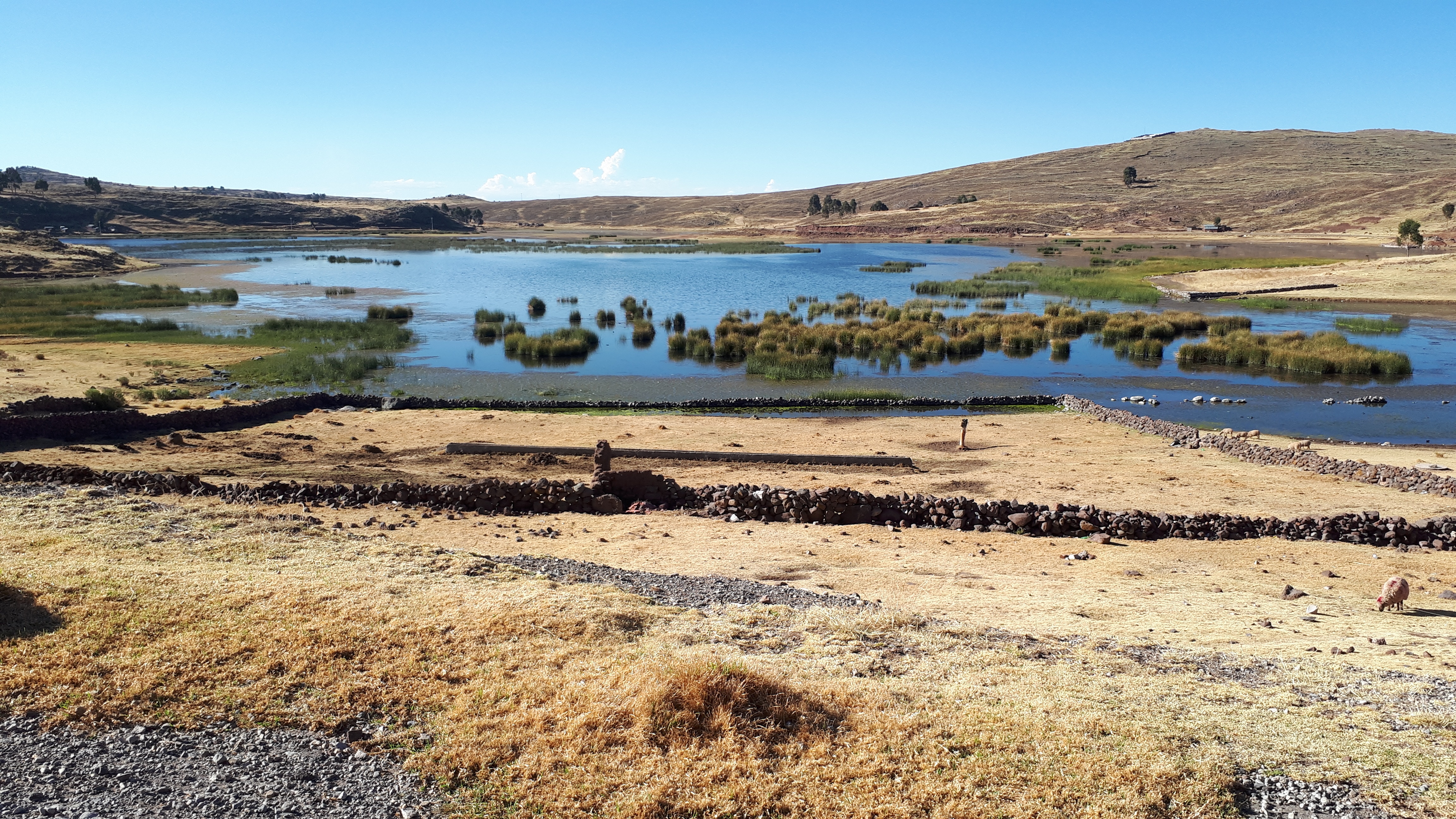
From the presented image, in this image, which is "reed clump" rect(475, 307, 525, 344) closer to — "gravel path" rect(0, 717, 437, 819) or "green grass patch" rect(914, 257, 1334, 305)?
"green grass patch" rect(914, 257, 1334, 305)

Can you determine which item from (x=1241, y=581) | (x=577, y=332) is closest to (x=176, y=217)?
(x=577, y=332)

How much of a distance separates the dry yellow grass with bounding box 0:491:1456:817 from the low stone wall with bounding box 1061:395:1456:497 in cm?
805

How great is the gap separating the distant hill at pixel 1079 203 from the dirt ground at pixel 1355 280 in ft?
127

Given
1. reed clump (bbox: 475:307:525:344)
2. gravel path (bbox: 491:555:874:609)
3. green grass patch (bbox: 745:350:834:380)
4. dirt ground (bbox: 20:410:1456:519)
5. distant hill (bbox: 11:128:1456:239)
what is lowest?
dirt ground (bbox: 20:410:1456:519)

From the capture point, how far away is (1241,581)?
1094cm

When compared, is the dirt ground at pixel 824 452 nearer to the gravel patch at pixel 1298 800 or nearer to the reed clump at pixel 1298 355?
the gravel patch at pixel 1298 800

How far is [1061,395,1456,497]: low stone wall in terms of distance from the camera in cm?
1577

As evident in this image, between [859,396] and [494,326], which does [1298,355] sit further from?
[494,326]

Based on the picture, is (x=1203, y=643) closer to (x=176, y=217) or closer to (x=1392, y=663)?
(x=1392, y=663)

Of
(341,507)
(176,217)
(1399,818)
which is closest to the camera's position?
(1399,818)

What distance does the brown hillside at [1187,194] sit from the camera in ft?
367

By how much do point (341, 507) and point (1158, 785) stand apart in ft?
39.4

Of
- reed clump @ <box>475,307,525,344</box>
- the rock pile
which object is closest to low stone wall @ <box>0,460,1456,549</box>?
the rock pile

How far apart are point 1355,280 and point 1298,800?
63478 millimetres
